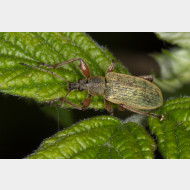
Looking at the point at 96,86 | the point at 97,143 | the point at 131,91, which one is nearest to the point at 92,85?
the point at 96,86

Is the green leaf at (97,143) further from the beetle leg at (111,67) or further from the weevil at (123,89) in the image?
the beetle leg at (111,67)

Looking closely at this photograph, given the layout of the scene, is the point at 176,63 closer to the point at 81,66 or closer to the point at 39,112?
the point at 81,66

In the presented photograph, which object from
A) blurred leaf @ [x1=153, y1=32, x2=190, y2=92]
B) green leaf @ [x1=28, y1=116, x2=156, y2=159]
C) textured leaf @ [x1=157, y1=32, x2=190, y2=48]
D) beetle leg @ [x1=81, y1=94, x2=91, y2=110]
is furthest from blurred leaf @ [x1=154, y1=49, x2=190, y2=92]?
beetle leg @ [x1=81, y1=94, x2=91, y2=110]

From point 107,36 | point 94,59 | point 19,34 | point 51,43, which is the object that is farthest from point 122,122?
point 107,36

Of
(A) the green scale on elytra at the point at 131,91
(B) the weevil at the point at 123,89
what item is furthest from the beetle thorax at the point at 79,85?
(A) the green scale on elytra at the point at 131,91

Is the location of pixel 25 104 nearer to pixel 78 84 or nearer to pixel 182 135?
pixel 78 84

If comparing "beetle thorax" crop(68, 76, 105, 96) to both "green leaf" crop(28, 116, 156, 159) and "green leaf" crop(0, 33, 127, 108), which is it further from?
"green leaf" crop(28, 116, 156, 159)

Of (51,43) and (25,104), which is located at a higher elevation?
(51,43)
